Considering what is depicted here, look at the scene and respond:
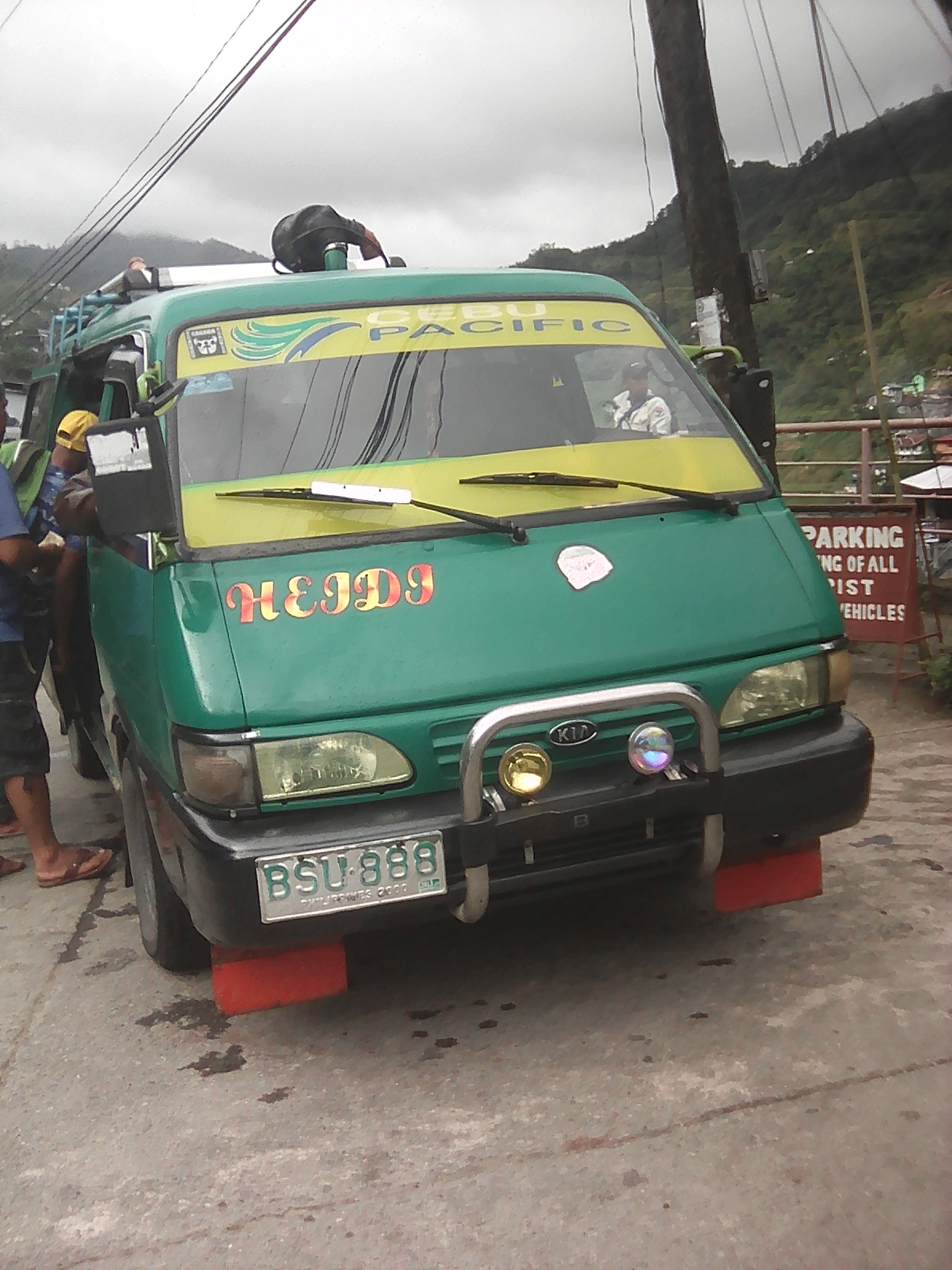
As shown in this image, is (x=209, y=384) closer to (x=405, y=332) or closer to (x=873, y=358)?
(x=405, y=332)

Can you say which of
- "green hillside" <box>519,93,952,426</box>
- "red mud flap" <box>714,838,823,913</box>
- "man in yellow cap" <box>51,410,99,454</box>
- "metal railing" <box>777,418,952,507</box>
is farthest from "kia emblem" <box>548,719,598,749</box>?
"green hillside" <box>519,93,952,426</box>

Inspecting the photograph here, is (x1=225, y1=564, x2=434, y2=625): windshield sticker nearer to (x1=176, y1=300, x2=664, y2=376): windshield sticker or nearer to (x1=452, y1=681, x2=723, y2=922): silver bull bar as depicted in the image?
(x1=452, y1=681, x2=723, y2=922): silver bull bar

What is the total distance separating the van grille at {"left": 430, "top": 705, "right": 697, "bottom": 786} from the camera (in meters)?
2.91

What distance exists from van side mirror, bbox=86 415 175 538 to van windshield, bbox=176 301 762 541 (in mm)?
117

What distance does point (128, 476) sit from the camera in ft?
10.3

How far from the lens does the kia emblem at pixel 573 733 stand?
2941 millimetres

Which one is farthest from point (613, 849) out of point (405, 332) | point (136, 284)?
point (136, 284)

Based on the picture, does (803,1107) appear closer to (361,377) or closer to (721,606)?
(721,606)

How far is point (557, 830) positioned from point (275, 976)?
34.9 inches

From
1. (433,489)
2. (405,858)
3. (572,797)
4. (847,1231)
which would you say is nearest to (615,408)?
(433,489)

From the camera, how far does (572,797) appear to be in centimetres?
286

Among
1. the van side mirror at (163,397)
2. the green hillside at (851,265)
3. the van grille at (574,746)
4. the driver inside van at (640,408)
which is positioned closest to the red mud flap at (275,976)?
Answer: the van grille at (574,746)

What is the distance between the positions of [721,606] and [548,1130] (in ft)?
4.52

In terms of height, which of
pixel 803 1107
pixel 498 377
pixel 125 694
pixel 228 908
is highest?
pixel 498 377
